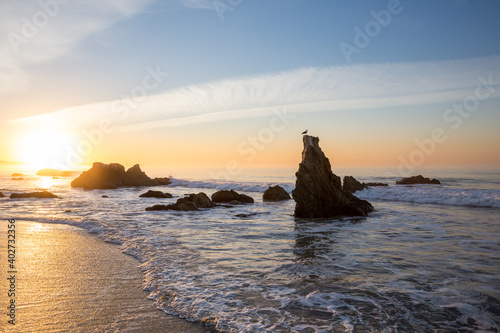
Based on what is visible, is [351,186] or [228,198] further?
[351,186]

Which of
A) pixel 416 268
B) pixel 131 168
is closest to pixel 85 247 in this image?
pixel 416 268

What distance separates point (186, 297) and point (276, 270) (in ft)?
8.67

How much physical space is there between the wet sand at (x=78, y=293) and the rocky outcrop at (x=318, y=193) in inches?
452

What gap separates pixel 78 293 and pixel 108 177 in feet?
169

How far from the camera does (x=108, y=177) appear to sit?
52969mm

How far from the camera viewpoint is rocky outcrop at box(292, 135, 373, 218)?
1856cm

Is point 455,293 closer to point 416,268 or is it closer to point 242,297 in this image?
point 416,268

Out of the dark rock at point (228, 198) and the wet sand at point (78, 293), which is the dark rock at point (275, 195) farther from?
the wet sand at point (78, 293)

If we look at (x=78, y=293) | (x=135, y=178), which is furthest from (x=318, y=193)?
(x=135, y=178)

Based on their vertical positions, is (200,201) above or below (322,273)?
above

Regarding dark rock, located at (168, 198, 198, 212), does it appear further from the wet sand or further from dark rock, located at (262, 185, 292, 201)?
the wet sand

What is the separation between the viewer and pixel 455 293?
6238 mm

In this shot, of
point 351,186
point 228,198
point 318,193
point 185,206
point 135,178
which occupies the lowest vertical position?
point 185,206

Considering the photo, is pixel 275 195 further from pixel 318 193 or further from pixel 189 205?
pixel 318 193
